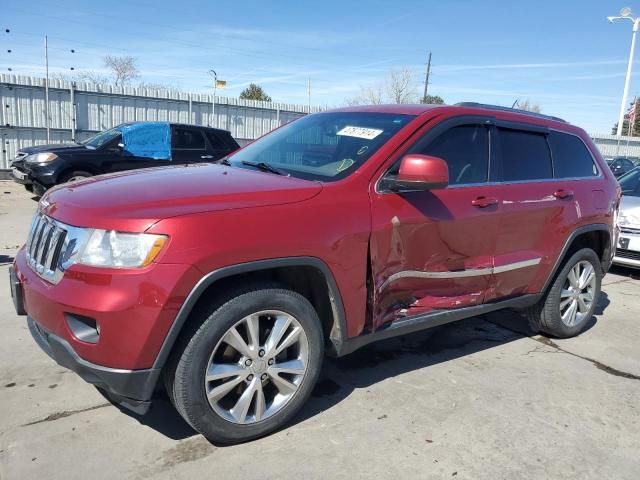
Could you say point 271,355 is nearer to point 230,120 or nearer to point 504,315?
point 504,315

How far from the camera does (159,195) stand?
8.36ft

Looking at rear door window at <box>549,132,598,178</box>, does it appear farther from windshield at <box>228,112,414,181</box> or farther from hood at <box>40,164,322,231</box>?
hood at <box>40,164,322,231</box>

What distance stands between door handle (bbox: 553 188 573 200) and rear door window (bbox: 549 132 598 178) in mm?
145

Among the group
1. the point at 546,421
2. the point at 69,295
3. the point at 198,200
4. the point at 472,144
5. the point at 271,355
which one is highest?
the point at 472,144

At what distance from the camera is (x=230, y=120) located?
64.4 ft

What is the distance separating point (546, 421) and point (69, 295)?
2802 mm

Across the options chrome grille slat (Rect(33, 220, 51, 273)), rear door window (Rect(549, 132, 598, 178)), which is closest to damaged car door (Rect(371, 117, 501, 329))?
rear door window (Rect(549, 132, 598, 178))

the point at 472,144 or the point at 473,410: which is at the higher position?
the point at 472,144

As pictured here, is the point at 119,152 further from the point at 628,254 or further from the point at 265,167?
the point at 628,254

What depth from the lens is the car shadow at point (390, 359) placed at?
304 cm

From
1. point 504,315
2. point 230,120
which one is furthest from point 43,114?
point 504,315

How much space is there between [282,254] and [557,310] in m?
2.99

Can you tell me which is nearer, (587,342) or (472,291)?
(472,291)

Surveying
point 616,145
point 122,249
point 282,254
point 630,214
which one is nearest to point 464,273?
point 282,254
